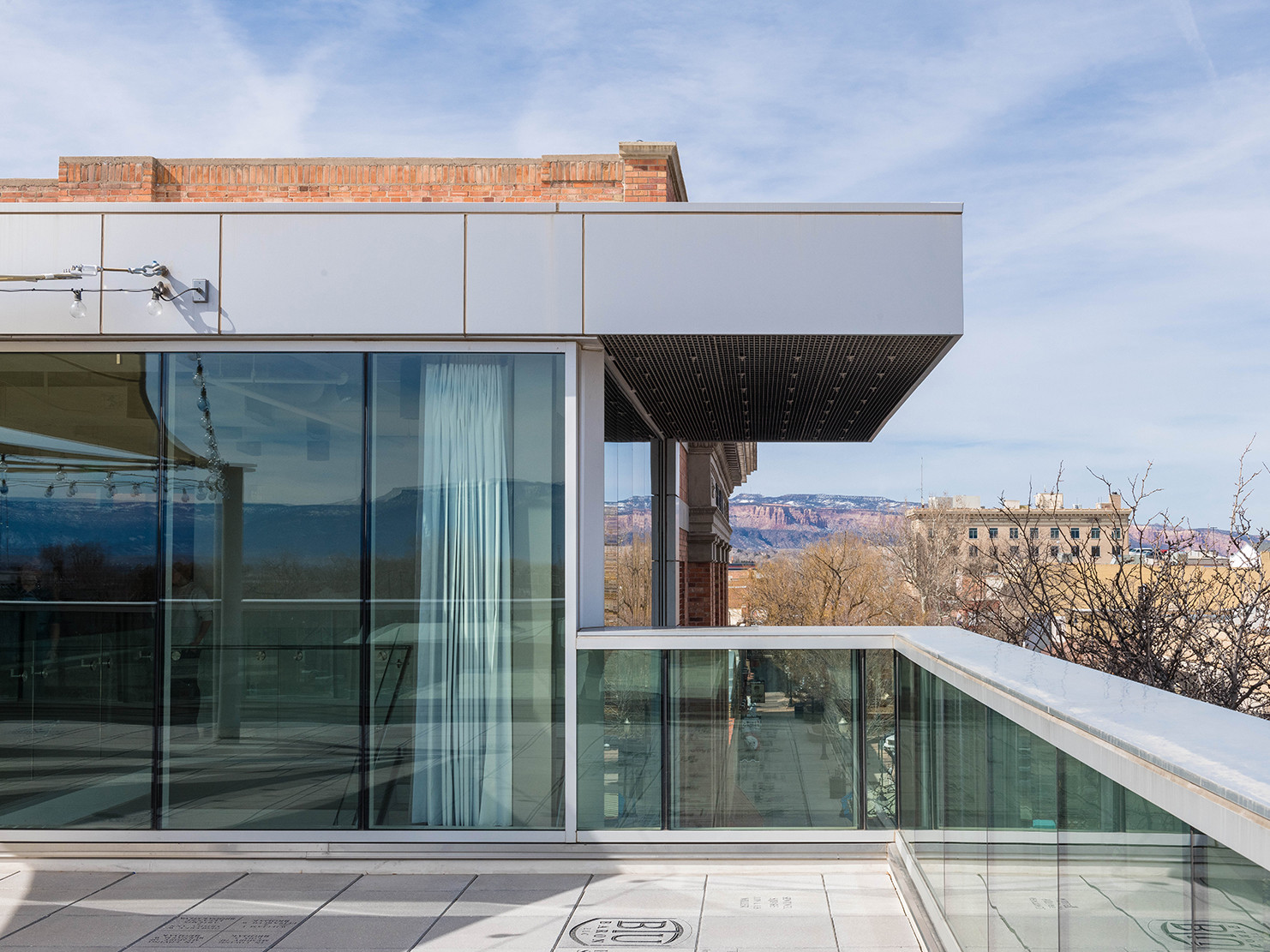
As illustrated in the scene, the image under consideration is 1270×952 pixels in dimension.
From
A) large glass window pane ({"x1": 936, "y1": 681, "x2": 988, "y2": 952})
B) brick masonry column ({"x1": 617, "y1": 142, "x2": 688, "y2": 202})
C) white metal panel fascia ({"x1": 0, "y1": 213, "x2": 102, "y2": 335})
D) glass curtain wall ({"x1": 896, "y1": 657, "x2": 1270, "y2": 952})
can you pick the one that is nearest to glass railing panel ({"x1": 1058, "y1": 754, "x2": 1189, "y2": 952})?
glass curtain wall ({"x1": 896, "y1": 657, "x2": 1270, "y2": 952})

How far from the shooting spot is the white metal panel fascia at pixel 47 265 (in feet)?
22.4

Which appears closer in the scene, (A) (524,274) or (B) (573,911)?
(B) (573,911)

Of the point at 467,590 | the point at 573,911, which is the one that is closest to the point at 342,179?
the point at 467,590

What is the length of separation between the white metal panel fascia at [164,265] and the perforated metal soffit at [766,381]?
2721mm

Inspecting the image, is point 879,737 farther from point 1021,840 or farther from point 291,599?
point 291,599

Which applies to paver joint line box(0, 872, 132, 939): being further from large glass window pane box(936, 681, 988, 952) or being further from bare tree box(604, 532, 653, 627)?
large glass window pane box(936, 681, 988, 952)

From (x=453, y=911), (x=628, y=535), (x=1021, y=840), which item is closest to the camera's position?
(x=1021, y=840)

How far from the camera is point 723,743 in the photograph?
686 cm

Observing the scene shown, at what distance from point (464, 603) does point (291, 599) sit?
1164 mm

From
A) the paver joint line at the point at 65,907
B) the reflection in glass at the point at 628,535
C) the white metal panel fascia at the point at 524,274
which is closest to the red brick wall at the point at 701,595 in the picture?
the reflection in glass at the point at 628,535

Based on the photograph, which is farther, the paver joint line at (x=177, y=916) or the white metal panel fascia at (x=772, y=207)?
the white metal panel fascia at (x=772, y=207)

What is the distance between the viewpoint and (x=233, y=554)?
6852 mm

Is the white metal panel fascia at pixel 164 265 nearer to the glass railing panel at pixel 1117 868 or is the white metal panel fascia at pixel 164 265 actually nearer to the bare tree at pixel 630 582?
the bare tree at pixel 630 582

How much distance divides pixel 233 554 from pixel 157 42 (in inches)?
314
